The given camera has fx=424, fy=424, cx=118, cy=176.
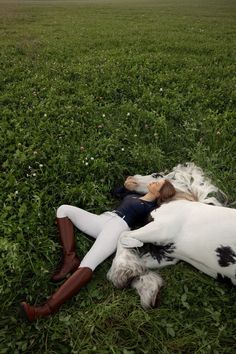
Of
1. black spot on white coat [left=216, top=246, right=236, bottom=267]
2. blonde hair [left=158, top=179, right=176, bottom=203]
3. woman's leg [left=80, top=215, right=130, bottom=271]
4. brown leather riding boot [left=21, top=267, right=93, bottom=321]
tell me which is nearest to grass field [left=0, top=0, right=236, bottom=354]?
brown leather riding boot [left=21, top=267, right=93, bottom=321]

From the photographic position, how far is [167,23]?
Answer: 20094mm

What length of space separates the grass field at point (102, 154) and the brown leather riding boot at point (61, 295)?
13cm

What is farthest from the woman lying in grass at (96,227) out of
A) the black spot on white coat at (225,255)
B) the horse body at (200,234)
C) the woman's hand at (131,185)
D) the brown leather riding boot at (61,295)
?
the black spot on white coat at (225,255)

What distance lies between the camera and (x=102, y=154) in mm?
7293

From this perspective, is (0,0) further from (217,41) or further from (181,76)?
(181,76)

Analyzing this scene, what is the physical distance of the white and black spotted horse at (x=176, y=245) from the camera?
4.86m

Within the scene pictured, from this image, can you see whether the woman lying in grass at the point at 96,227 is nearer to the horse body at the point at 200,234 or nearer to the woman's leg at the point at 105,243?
the woman's leg at the point at 105,243

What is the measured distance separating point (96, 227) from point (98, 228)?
0.03 metres

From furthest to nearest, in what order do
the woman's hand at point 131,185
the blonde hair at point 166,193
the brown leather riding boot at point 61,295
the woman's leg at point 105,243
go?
the woman's hand at point 131,185, the blonde hair at point 166,193, the woman's leg at point 105,243, the brown leather riding boot at point 61,295

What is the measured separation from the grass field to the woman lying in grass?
0.67ft

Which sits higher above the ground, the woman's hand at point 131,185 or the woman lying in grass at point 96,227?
the woman's hand at point 131,185

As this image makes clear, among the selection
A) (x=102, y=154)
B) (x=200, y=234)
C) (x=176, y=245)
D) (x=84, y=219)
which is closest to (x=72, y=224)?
(x=84, y=219)

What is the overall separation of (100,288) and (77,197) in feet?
5.34

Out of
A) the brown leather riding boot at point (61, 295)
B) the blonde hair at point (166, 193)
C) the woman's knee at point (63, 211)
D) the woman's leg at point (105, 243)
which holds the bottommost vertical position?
the brown leather riding boot at point (61, 295)
